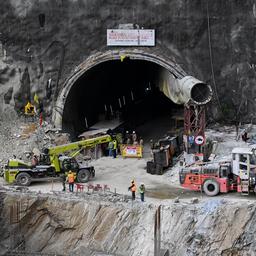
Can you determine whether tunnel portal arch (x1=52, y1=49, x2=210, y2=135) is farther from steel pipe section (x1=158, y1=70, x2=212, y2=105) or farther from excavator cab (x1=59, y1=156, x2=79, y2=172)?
excavator cab (x1=59, y1=156, x2=79, y2=172)

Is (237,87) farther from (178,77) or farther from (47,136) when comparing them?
(47,136)

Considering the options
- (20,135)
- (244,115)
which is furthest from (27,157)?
(244,115)

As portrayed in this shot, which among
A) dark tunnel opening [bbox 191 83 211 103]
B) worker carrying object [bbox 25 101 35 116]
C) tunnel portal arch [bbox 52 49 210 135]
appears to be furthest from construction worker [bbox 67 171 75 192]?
worker carrying object [bbox 25 101 35 116]

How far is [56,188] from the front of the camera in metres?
30.9

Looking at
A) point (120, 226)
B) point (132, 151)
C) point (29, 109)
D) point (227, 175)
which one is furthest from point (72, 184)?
point (29, 109)

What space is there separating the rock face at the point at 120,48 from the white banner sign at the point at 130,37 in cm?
37

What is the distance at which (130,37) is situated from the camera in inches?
1563

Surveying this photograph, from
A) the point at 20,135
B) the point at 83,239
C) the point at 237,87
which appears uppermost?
the point at 237,87

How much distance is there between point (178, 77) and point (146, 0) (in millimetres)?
5533

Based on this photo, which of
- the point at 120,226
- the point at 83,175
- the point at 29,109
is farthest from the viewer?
the point at 29,109

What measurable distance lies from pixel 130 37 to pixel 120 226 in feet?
52.7

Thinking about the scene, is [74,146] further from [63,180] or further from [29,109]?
[29,109]

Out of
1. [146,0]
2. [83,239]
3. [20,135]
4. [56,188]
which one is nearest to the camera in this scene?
[83,239]

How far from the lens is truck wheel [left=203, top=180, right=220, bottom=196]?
28.9 meters
